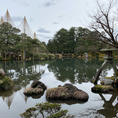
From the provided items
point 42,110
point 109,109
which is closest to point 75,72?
point 109,109

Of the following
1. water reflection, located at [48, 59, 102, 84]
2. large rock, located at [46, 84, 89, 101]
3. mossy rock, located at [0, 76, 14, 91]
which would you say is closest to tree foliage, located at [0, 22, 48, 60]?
water reflection, located at [48, 59, 102, 84]

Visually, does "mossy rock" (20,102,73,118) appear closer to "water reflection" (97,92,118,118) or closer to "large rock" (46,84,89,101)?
"water reflection" (97,92,118,118)

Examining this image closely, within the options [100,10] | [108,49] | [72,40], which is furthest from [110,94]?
[72,40]

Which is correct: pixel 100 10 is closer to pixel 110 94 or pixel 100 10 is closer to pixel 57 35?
pixel 110 94

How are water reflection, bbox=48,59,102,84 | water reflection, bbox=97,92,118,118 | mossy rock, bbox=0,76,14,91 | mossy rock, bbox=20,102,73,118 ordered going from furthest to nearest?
water reflection, bbox=48,59,102,84
mossy rock, bbox=0,76,14,91
water reflection, bbox=97,92,118,118
mossy rock, bbox=20,102,73,118

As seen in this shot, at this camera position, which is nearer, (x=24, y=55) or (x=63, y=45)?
(x=24, y=55)

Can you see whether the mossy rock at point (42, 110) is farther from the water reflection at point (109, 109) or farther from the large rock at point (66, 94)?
the large rock at point (66, 94)

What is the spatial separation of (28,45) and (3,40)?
184 inches

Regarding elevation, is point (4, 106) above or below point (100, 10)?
below

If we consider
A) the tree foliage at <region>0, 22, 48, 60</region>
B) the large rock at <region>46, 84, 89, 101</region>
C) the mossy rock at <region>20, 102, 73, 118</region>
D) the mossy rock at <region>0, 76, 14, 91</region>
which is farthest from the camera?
the tree foliage at <region>0, 22, 48, 60</region>

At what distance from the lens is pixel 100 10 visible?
423 cm

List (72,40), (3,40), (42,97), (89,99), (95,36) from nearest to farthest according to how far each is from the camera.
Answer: (95,36) → (89,99) → (42,97) → (3,40) → (72,40)

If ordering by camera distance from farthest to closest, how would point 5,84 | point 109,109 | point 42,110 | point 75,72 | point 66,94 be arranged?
1. point 75,72
2. point 5,84
3. point 66,94
4. point 109,109
5. point 42,110

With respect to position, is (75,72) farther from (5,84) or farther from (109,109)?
(109,109)
